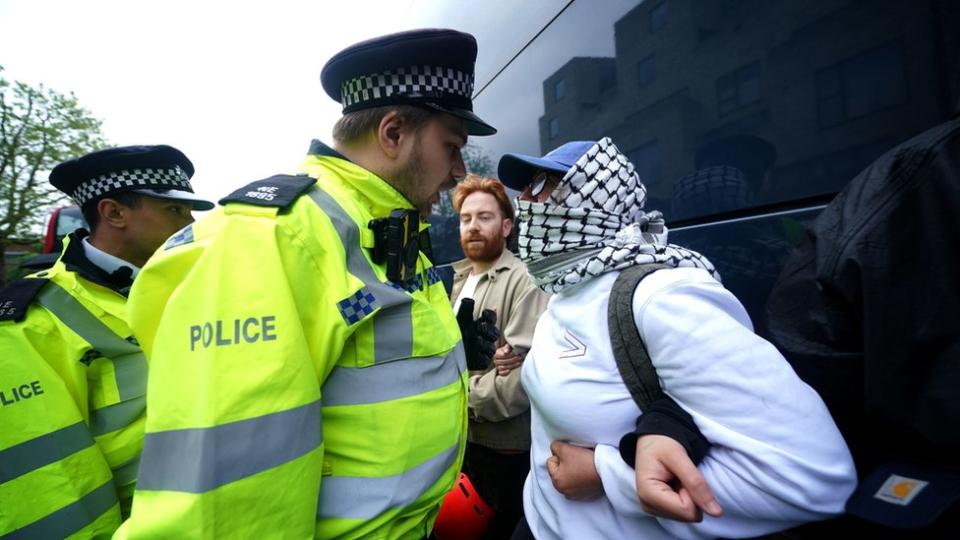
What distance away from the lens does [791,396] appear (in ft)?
2.89

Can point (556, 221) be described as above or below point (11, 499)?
above

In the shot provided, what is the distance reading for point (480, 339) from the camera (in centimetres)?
201

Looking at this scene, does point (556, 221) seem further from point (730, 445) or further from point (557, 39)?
point (557, 39)

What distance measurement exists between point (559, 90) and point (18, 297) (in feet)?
7.84

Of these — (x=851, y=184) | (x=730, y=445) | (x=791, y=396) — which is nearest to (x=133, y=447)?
(x=730, y=445)

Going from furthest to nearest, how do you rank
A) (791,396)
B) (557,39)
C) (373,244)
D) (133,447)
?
1. (557,39)
2. (133,447)
3. (373,244)
4. (791,396)

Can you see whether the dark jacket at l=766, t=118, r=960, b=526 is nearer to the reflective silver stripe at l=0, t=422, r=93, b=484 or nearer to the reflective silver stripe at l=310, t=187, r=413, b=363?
the reflective silver stripe at l=310, t=187, r=413, b=363

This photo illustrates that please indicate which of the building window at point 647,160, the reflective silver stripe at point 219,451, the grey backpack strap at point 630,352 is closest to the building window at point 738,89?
the building window at point 647,160

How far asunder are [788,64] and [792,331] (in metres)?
0.78

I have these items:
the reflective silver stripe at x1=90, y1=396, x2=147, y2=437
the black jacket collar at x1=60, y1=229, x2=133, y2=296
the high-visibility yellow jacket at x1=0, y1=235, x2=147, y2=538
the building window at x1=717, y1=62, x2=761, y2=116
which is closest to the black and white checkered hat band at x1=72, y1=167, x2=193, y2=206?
the black jacket collar at x1=60, y1=229, x2=133, y2=296

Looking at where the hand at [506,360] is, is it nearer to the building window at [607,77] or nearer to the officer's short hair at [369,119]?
the officer's short hair at [369,119]

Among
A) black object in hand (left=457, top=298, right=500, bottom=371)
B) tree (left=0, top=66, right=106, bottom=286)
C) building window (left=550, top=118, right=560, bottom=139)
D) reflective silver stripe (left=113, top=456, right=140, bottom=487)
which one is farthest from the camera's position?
tree (left=0, top=66, right=106, bottom=286)

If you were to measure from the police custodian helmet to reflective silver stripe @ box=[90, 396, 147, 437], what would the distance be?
→ 1354 mm

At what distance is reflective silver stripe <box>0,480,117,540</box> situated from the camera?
4.44ft
